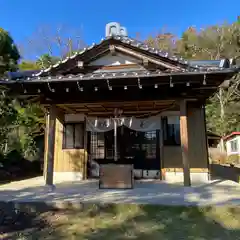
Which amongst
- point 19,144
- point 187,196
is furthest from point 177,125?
point 19,144

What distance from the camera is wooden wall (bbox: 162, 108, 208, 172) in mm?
8742

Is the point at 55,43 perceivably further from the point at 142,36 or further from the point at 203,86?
the point at 203,86

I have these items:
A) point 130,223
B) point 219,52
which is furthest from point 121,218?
point 219,52

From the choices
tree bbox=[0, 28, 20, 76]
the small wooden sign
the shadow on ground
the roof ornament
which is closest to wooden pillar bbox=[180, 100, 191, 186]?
the shadow on ground

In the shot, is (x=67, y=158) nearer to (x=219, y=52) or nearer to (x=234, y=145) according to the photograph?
(x=234, y=145)

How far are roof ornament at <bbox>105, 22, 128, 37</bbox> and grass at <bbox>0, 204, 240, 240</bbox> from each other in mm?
5298

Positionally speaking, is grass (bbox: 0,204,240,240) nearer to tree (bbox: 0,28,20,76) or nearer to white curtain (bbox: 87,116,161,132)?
white curtain (bbox: 87,116,161,132)

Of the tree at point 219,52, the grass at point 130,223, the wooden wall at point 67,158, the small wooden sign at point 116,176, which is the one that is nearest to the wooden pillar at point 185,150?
the small wooden sign at point 116,176

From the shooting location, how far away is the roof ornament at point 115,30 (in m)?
7.68

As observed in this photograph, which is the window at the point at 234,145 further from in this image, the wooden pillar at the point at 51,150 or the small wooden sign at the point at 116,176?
the wooden pillar at the point at 51,150

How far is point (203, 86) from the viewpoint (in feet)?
21.6

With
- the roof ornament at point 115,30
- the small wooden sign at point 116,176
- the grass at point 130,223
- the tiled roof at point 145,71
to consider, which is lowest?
the grass at point 130,223

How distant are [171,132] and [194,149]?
1031 mm

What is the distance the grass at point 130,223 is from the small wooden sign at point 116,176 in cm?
205
